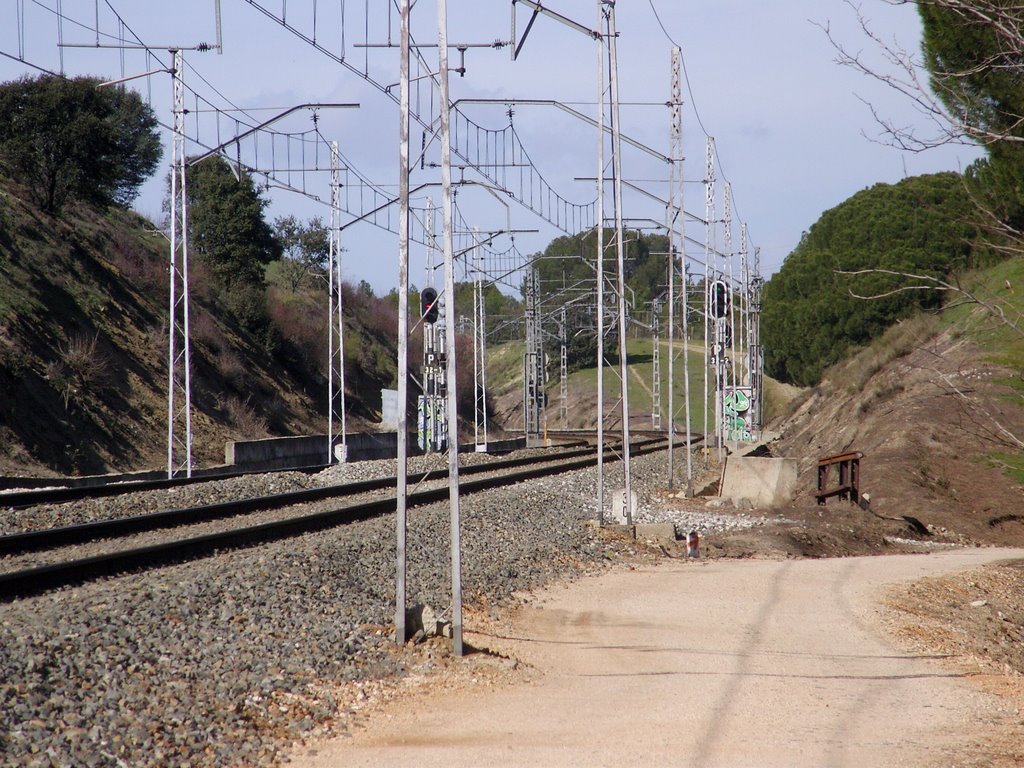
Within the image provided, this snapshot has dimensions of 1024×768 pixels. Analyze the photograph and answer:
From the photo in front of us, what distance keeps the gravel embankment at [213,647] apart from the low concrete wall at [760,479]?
14122mm

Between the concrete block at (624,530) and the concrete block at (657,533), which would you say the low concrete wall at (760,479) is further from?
the concrete block at (624,530)

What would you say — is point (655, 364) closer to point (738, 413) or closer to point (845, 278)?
point (738, 413)

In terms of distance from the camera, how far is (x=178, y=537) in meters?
17.3

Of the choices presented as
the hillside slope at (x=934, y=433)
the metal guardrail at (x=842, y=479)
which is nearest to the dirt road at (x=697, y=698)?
the hillside slope at (x=934, y=433)

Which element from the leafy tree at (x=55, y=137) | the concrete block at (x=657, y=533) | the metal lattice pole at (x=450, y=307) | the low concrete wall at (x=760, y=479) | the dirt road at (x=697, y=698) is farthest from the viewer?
the leafy tree at (x=55, y=137)

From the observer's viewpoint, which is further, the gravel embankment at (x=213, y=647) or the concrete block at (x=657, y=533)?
the concrete block at (x=657, y=533)

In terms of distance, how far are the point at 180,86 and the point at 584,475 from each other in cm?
1471

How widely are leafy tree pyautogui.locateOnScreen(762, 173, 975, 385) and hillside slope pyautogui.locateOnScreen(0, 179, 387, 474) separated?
29.8 meters

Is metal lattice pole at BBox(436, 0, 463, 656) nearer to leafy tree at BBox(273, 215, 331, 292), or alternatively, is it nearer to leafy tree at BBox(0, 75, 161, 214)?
leafy tree at BBox(0, 75, 161, 214)

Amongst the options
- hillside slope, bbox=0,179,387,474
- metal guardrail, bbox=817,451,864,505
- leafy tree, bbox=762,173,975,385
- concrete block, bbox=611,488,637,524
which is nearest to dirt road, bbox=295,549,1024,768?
concrete block, bbox=611,488,637,524

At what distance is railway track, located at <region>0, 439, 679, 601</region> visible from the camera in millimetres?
12430

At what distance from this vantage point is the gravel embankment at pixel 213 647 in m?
7.04

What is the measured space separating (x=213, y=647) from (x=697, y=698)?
386 cm

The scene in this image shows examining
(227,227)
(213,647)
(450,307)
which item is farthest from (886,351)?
(213,647)
